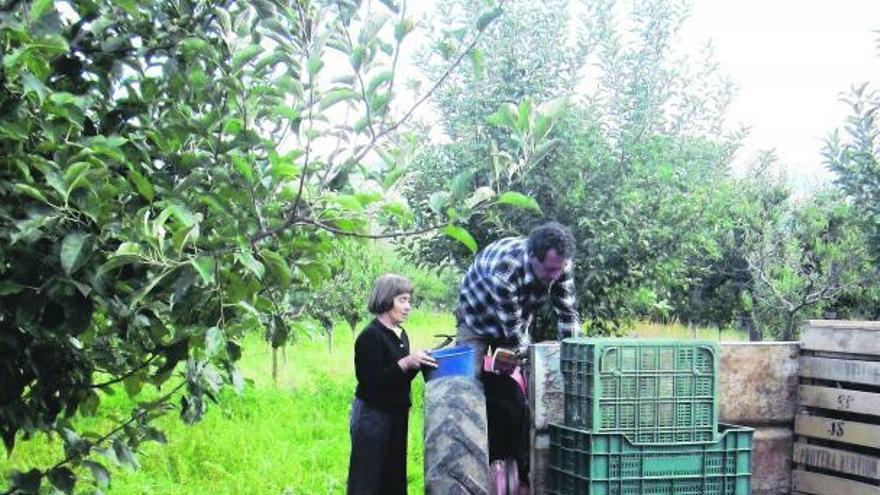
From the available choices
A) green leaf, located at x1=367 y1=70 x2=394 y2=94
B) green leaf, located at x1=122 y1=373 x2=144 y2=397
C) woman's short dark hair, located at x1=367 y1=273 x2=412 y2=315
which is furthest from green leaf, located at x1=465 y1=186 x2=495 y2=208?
woman's short dark hair, located at x1=367 y1=273 x2=412 y2=315

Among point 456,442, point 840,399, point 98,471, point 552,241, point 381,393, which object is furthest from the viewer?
point 840,399

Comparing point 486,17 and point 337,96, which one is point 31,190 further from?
point 486,17

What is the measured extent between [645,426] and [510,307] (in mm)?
956

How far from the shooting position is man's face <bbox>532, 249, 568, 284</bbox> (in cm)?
483

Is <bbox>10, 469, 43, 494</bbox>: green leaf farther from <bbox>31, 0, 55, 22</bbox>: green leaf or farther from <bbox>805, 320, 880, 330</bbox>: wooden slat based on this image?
<bbox>805, 320, 880, 330</bbox>: wooden slat

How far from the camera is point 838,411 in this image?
5.44 meters

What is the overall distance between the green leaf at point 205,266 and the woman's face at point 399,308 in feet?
8.61

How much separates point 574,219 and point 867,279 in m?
4.89

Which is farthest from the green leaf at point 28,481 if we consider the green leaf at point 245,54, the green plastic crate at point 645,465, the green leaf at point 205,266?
the green plastic crate at point 645,465

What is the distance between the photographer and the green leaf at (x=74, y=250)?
2.49 meters

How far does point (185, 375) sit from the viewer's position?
3.75 m

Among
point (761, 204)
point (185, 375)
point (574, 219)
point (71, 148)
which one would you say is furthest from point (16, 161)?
point (761, 204)

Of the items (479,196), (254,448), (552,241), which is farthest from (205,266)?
(254,448)

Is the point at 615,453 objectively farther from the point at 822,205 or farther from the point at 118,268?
the point at 822,205
